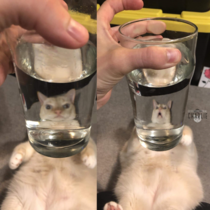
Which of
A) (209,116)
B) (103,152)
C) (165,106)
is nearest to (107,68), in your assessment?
(165,106)

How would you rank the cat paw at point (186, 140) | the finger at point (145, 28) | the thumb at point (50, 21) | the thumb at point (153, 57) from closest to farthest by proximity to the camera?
1. the thumb at point (50, 21)
2. the thumb at point (153, 57)
3. the finger at point (145, 28)
4. the cat paw at point (186, 140)

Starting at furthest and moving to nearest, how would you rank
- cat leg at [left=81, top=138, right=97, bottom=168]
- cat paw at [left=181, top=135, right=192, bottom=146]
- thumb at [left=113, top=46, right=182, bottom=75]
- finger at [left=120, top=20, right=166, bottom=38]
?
cat paw at [left=181, top=135, right=192, bottom=146], cat leg at [left=81, top=138, right=97, bottom=168], finger at [left=120, top=20, right=166, bottom=38], thumb at [left=113, top=46, right=182, bottom=75]

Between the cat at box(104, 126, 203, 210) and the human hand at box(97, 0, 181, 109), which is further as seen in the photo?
the cat at box(104, 126, 203, 210)

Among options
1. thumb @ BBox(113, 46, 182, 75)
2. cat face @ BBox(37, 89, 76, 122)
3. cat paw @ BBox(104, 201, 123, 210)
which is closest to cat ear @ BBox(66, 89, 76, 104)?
cat face @ BBox(37, 89, 76, 122)

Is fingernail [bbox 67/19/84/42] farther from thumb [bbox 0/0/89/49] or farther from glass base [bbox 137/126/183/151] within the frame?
glass base [bbox 137/126/183/151]

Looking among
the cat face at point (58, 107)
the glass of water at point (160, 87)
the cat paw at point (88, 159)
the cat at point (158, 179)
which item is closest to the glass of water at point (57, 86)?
the cat face at point (58, 107)

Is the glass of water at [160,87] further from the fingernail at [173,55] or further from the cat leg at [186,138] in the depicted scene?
the cat leg at [186,138]
